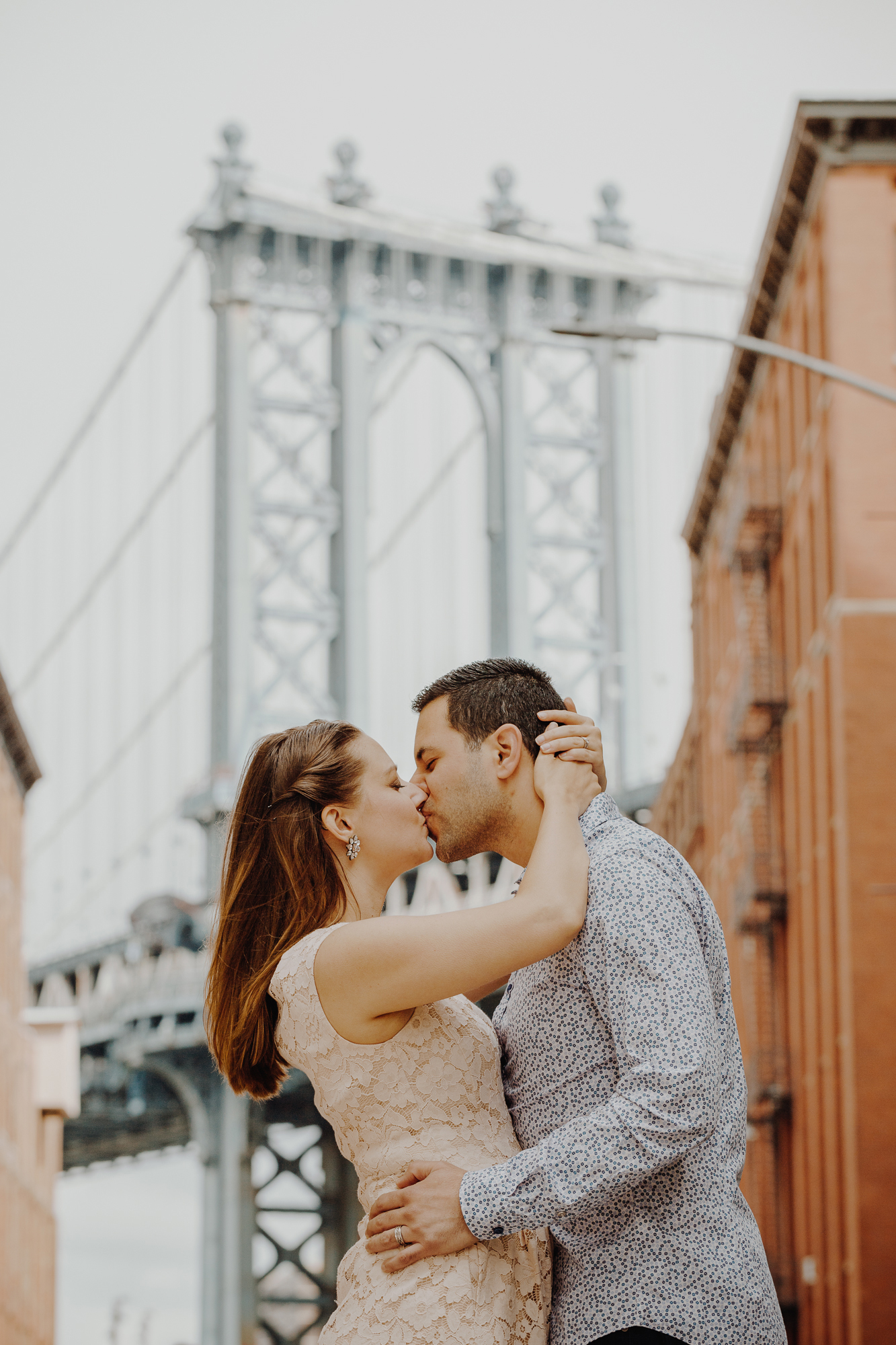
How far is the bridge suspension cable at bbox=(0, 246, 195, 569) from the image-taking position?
5866 cm

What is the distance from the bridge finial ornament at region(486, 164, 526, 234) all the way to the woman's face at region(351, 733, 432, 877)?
4333 centimetres

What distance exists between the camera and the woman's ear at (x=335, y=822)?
3.98 m

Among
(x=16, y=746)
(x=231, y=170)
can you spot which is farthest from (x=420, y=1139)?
(x=16, y=746)

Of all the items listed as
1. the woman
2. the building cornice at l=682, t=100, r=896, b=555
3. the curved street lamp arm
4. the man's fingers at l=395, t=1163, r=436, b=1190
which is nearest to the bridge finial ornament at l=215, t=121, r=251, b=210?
the building cornice at l=682, t=100, r=896, b=555

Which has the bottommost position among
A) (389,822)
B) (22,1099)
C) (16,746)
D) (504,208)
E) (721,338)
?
(22,1099)

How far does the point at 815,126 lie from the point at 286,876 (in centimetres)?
1991

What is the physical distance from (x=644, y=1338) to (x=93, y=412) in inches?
2311

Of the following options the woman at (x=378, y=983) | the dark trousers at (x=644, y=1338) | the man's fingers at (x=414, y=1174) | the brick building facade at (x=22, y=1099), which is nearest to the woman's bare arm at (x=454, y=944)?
the woman at (x=378, y=983)

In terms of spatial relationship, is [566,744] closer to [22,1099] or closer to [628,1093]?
[628,1093]

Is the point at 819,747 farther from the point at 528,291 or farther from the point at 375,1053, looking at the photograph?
the point at 528,291

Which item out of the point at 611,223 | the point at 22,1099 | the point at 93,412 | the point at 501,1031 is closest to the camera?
the point at 501,1031

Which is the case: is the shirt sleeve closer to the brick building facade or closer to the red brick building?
the red brick building

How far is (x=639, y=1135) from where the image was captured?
3.32 meters

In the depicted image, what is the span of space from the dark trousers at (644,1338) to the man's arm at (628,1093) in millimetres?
190
